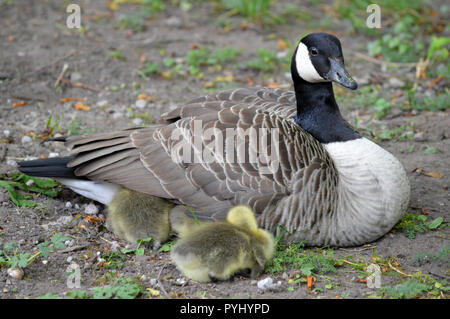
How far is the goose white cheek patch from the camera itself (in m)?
4.55

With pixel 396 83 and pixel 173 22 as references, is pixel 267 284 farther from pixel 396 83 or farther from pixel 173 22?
pixel 173 22

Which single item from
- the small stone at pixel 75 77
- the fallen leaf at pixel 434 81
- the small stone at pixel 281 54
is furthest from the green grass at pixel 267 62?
the small stone at pixel 75 77

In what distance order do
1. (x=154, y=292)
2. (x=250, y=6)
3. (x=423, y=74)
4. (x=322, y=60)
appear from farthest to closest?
(x=250, y=6)
(x=423, y=74)
(x=322, y=60)
(x=154, y=292)

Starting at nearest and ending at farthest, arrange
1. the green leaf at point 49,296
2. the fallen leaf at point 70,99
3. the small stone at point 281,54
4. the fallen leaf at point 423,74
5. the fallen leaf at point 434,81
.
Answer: the green leaf at point 49,296
the fallen leaf at point 70,99
the fallen leaf at point 434,81
the fallen leaf at point 423,74
the small stone at point 281,54

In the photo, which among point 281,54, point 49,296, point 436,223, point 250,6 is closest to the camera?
point 49,296

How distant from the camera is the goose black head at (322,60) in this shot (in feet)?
14.5

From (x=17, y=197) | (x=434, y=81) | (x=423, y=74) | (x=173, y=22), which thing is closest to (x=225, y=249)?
(x=17, y=197)

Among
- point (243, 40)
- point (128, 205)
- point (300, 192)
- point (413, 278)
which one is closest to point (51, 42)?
point (243, 40)

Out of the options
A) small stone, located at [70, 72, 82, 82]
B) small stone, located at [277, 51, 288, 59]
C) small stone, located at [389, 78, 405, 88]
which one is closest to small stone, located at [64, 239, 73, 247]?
small stone, located at [70, 72, 82, 82]

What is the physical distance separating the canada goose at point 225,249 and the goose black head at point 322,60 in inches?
49.0

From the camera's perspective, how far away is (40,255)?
A: 4.19 metres

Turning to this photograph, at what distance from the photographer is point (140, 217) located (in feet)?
14.3

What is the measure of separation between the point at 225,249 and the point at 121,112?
315cm

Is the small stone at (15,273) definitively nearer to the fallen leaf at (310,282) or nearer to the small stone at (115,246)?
the small stone at (115,246)
